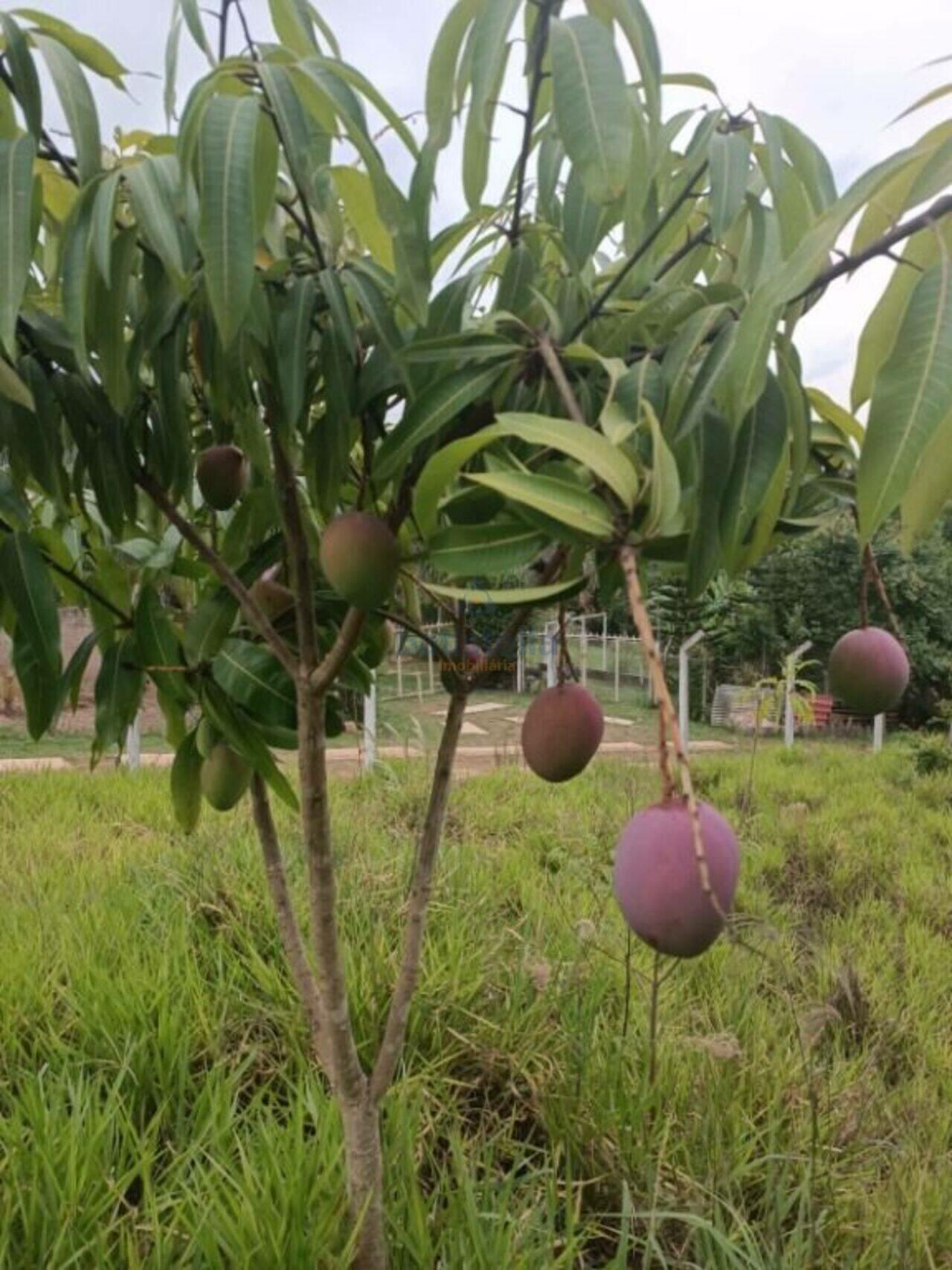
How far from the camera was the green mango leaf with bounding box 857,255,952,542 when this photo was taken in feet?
1.30

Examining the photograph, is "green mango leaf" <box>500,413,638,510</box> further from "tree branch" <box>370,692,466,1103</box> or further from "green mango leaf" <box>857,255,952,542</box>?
"tree branch" <box>370,692,466,1103</box>

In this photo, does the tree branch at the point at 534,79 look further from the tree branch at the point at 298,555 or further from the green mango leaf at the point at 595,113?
the tree branch at the point at 298,555

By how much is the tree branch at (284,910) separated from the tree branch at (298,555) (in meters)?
0.28

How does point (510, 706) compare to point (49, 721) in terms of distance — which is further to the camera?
point (510, 706)

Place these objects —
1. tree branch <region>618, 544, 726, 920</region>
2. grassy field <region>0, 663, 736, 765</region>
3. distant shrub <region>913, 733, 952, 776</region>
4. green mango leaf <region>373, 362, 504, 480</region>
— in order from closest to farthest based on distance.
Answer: tree branch <region>618, 544, 726, 920</region> < green mango leaf <region>373, 362, 504, 480</region> < grassy field <region>0, 663, 736, 765</region> < distant shrub <region>913, 733, 952, 776</region>

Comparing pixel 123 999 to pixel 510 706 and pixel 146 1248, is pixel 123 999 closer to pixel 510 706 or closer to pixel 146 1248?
pixel 146 1248

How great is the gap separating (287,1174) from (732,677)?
11.2 metres

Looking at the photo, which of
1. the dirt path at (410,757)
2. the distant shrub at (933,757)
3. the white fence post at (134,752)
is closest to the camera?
the white fence post at (134,752)

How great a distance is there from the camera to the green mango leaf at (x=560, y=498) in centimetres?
46

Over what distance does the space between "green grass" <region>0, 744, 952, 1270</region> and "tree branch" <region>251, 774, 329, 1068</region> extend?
10.0 inches

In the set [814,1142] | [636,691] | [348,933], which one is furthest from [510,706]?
[814,1142]

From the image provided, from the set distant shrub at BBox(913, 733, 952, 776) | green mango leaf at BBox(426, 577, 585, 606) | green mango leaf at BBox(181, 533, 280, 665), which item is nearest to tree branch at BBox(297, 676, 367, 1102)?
green mango leaf at BBox(181, 533, 280, 665)

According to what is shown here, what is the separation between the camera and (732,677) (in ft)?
39.0

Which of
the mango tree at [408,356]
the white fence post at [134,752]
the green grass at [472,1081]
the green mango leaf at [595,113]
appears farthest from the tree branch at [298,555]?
the white fence post at [134,752]
